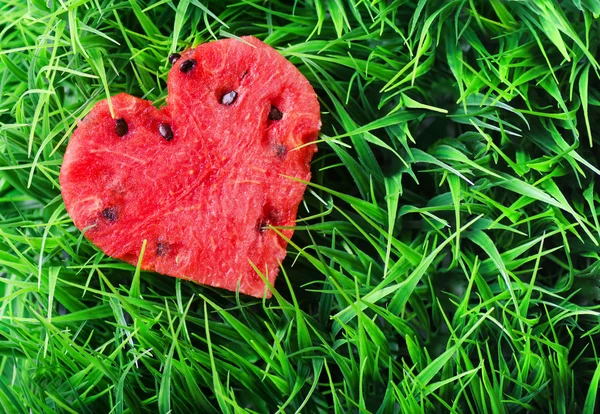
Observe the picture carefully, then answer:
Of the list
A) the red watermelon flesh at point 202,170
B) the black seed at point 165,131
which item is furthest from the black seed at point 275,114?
the black seed at point 165,131

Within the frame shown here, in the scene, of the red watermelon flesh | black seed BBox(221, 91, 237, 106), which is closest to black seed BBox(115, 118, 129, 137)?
the red watermelon flesh

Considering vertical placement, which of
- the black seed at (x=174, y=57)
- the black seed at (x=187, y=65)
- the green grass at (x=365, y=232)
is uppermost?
the black seed at (x=174, y=57)

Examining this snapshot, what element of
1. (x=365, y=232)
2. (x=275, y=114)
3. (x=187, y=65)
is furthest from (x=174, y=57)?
(x=365, y=232)

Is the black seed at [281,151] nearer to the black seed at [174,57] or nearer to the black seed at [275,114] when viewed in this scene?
the black seed at [275,114]

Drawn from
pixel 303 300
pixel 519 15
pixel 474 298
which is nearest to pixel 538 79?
pixel 519 15

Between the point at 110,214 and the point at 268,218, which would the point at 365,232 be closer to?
the point at 268,218

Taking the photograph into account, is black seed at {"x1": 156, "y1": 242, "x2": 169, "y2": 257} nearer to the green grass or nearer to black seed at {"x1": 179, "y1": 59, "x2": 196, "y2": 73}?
the green grass

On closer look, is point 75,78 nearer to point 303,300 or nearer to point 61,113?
point 61,113
